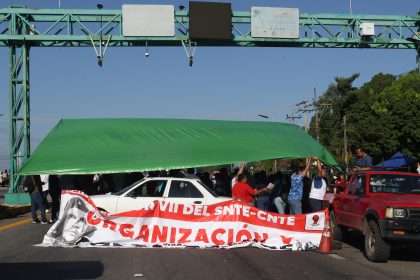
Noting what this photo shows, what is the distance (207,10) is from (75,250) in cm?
1499

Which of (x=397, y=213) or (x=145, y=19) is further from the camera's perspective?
(x=145, y=19)

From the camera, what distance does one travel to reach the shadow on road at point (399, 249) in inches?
425

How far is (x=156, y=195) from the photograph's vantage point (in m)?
12.9

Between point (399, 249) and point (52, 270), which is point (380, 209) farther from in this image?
point (52, 270)

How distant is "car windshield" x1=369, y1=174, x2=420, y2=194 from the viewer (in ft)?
37.1

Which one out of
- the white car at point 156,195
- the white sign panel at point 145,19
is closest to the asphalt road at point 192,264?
the white car at point 156,195

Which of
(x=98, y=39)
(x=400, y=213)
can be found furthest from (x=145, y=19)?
(x=400, y=213)

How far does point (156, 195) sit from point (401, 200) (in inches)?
217

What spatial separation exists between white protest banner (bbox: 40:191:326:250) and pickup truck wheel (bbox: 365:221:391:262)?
132 centimetres

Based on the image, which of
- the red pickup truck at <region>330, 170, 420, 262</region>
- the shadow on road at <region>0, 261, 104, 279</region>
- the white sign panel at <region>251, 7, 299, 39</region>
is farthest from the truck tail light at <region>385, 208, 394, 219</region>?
the white sign panel at <region>251, 7, 299, 39</region>

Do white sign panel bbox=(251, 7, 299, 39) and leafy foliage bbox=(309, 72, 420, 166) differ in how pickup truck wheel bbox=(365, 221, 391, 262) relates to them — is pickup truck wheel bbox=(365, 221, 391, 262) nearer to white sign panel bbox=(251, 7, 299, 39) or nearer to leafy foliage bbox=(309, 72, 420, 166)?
white sign panel bbox=(251, 7, 299, 39)

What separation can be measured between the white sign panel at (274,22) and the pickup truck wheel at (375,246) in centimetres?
1527

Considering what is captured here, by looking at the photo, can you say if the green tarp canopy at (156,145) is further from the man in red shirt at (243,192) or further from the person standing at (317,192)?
the man in red shirt at (243,192)

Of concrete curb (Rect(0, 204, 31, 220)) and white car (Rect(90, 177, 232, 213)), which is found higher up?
white car (Rect(90, 177, 232, 213))
